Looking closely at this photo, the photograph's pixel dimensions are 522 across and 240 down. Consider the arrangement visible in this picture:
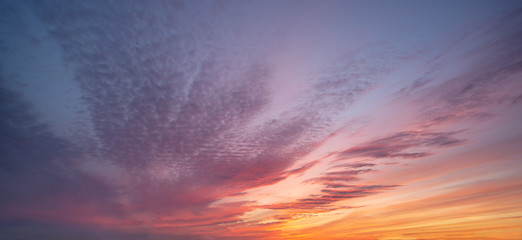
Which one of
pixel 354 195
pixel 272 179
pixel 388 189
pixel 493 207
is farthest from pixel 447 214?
pixel 272 179

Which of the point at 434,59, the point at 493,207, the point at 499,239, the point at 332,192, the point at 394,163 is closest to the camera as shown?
the point at 434,59

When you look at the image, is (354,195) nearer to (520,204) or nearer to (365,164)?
(365,164)

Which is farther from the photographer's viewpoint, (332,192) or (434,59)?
(332,192)

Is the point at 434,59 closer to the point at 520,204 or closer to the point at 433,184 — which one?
the point at 433,184

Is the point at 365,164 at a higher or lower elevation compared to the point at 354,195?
higher

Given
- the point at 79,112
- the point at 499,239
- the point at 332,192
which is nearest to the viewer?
the point at 79,112

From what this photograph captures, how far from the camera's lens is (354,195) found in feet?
72.5

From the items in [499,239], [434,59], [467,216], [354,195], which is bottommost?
[499,239]

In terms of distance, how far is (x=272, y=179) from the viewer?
20859mm

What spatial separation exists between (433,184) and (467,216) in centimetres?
747

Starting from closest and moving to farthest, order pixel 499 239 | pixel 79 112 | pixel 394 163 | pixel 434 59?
1. pixel 434 59
2. pixel 79 112
3. pixel 394 163
4. pixel 499 239

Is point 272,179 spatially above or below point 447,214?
above

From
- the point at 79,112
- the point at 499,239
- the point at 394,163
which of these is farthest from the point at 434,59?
the point at 499,239

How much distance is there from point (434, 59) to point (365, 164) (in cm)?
1036
